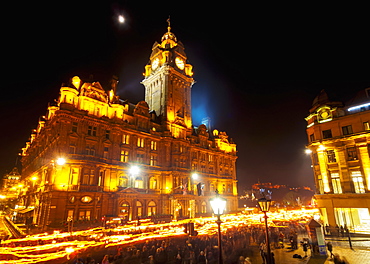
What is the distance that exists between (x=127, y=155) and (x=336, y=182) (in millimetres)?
36396

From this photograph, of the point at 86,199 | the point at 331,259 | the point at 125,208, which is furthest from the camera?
the point at 125,208

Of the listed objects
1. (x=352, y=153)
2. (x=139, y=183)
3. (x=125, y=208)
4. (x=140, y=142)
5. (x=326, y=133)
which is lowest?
(x=125, y=208)

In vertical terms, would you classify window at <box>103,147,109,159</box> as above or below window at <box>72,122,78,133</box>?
below

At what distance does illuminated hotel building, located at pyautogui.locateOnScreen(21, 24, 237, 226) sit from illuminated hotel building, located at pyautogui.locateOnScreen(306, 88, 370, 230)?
19341 mm

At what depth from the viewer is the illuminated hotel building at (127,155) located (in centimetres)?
3622

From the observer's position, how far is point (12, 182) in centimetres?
10200

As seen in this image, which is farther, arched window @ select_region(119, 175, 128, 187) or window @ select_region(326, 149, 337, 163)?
arched window @ select_region(119, 175, 128, 187)

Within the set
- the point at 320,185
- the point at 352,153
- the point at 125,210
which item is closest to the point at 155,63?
the point at 125,210

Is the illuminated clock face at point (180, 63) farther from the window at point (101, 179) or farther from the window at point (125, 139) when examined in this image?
the window at point (101, 179)

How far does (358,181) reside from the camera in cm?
2916

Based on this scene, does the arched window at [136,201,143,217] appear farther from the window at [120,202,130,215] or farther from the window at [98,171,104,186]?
the window at [98,171,104,186]

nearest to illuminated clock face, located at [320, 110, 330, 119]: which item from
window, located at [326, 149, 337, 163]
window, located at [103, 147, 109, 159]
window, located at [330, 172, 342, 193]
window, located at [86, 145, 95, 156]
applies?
window, located at [326, 149, 337, 163]

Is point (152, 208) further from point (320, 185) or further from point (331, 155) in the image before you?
point (331, 155)

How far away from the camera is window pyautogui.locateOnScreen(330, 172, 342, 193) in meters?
30.6
